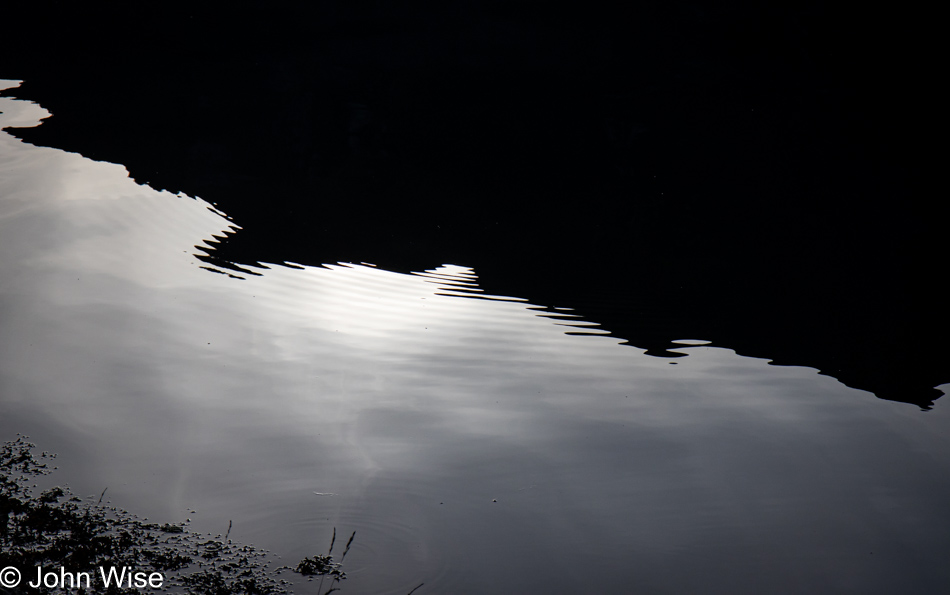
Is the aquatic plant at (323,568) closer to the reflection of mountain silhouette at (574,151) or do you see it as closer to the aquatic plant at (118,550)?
the aquatic plant at (118,550)

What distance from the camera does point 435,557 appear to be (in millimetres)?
3637

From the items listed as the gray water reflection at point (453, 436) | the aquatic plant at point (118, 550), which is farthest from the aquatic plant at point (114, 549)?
the gray water reflection at point (453, 436)

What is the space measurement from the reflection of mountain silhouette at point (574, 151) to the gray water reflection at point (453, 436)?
89 centimetres

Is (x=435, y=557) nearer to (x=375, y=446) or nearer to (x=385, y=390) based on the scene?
(x=375, y=446)

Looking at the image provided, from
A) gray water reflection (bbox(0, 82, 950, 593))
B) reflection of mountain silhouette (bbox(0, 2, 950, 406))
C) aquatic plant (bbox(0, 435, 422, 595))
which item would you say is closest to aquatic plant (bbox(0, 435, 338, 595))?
aquatic plant (bbox(0, 435, 422, 595))

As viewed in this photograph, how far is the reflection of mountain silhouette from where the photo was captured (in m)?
8.05

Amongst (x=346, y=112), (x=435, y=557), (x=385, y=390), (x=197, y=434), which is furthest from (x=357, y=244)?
(x=346, y=112)

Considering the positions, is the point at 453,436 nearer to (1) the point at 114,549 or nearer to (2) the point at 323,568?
(2) the point at 323,568

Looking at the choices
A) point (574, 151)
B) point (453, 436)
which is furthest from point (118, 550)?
point (574, 151)

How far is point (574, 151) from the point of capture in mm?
14469

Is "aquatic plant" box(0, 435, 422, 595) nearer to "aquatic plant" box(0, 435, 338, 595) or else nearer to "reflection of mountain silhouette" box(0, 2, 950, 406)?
"aquatic plant" box(0, 435, 338, 595)

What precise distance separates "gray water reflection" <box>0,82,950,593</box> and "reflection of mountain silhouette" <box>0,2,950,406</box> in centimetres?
89

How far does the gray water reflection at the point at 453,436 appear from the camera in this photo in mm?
3807

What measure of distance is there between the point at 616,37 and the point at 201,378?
55.8 ft
